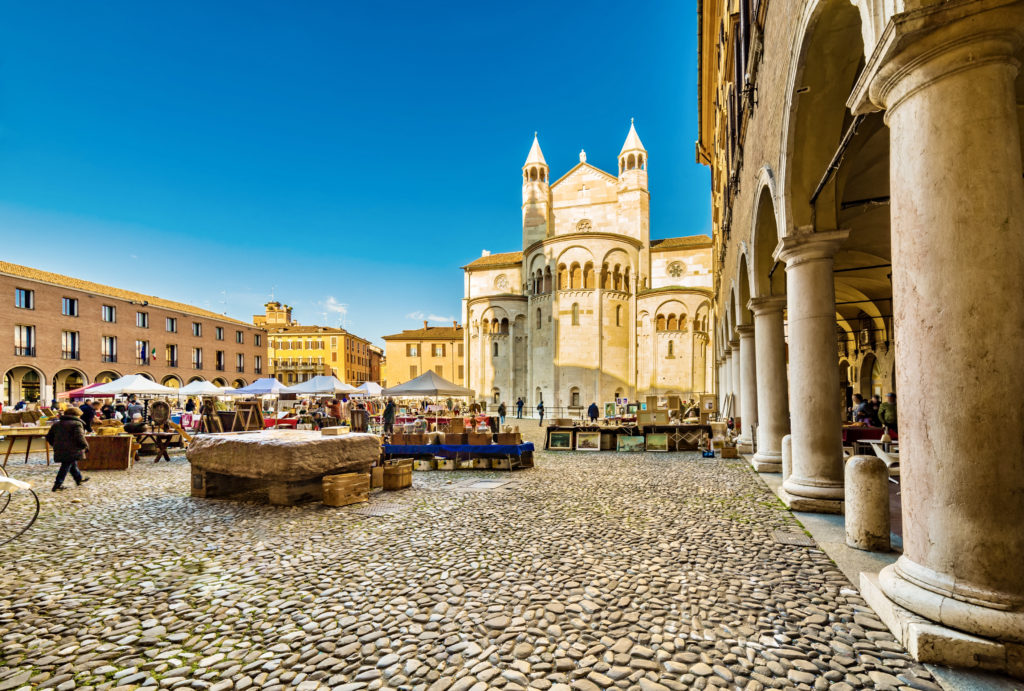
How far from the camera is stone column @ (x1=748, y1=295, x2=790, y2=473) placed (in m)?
8.30

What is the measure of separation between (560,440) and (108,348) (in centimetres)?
4155

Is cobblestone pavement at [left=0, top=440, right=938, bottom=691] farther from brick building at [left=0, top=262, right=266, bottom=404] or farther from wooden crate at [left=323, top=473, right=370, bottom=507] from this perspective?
brick building at [left=0, top=262, right=266, bottom=404]

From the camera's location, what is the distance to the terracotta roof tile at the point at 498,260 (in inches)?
1843

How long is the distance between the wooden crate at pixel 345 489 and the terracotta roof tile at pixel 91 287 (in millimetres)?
39733

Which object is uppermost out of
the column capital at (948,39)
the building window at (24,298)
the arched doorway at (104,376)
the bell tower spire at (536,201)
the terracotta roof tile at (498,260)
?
the bell tower spire at (536,201)

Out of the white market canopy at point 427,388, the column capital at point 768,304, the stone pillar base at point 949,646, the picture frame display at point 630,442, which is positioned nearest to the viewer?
the stone pillar base at point 949,646

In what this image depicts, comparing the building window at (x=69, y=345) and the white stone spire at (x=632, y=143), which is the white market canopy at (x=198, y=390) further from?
the white stone spire at (x=632, y=143)

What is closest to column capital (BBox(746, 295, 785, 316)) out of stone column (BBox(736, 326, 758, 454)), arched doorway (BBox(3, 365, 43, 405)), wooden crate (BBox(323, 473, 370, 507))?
stone column (BBox(736, 326, 758, 454))

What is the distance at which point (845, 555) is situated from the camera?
4684mm

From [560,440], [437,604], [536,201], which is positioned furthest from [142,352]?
[437,604]

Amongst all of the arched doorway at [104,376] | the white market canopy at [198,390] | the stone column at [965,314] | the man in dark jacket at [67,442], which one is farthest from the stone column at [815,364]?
the arched doorway at [104,376]

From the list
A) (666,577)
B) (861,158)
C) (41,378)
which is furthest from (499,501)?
(41,378)

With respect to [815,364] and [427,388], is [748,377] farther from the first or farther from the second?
[427,388]

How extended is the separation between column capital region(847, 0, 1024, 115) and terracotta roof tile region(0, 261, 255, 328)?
4583cm
